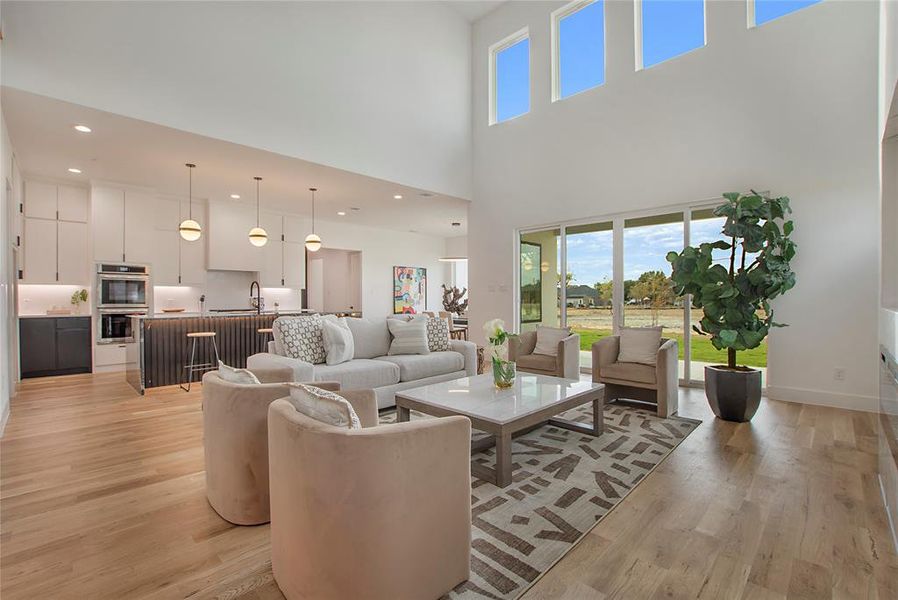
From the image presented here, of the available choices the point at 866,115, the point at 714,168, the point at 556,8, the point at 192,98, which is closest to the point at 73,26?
the point at 192,98

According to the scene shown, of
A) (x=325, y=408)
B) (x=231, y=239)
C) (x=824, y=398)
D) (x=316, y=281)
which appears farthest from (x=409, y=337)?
(x=316, y=281)

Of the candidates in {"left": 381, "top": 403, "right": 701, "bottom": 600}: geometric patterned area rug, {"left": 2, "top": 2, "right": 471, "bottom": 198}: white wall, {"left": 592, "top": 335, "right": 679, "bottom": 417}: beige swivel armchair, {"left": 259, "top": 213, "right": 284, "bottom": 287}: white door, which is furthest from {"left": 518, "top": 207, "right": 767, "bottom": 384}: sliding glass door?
{"left": 259, "top": 213, "right": 284, "bottom": 287}: white door

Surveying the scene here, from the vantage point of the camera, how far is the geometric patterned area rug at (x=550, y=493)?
1.80 m

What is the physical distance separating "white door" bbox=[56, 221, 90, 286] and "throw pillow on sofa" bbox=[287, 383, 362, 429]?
716 centimetres

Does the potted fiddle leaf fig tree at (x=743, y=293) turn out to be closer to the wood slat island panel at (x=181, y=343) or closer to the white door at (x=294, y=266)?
the wood slat island panel at (x=181, y=343)

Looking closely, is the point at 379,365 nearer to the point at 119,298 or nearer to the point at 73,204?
the point at 119,298

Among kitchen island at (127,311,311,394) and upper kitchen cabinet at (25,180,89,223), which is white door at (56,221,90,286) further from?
kitchen island at (127,311,311,394)

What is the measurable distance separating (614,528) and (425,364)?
2683mm

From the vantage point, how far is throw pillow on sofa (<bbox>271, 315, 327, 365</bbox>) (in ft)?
13.0

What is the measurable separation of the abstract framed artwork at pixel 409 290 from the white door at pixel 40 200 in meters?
6.58

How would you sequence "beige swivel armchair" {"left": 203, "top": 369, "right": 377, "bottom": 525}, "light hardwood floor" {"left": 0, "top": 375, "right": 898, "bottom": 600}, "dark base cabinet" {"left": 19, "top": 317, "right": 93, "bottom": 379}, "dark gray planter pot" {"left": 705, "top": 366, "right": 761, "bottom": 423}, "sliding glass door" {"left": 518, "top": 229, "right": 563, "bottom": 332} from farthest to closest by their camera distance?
"sliding glass door" {"left": 518, "top": 229, "right": 563, "bottom": 332} → "dark base cabinet" {"left": 19, "top": 317, "right": 93, "bottom": 379} → "dark gray planter pot" {"left": 705, "top": 366, "right": 761, "bottom": 423} → "beige swivel armchair" {"left": 203, "top": 369, "right": 377, "bottom": 525} → "light hardwood floor" {"left": 0, "top": 375, "right": 898, "bottom": 600}

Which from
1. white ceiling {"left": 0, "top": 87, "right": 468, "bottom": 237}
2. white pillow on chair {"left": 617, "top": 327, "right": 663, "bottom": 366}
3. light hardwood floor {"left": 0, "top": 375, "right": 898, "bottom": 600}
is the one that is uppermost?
white ceiling {"left": 0, "top": 87, "right": 468, "bottom": 237}

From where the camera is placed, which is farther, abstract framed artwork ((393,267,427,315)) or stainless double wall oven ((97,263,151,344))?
abstract framed artwork ((393,267,427,315))

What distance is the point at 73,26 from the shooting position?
3799mm
